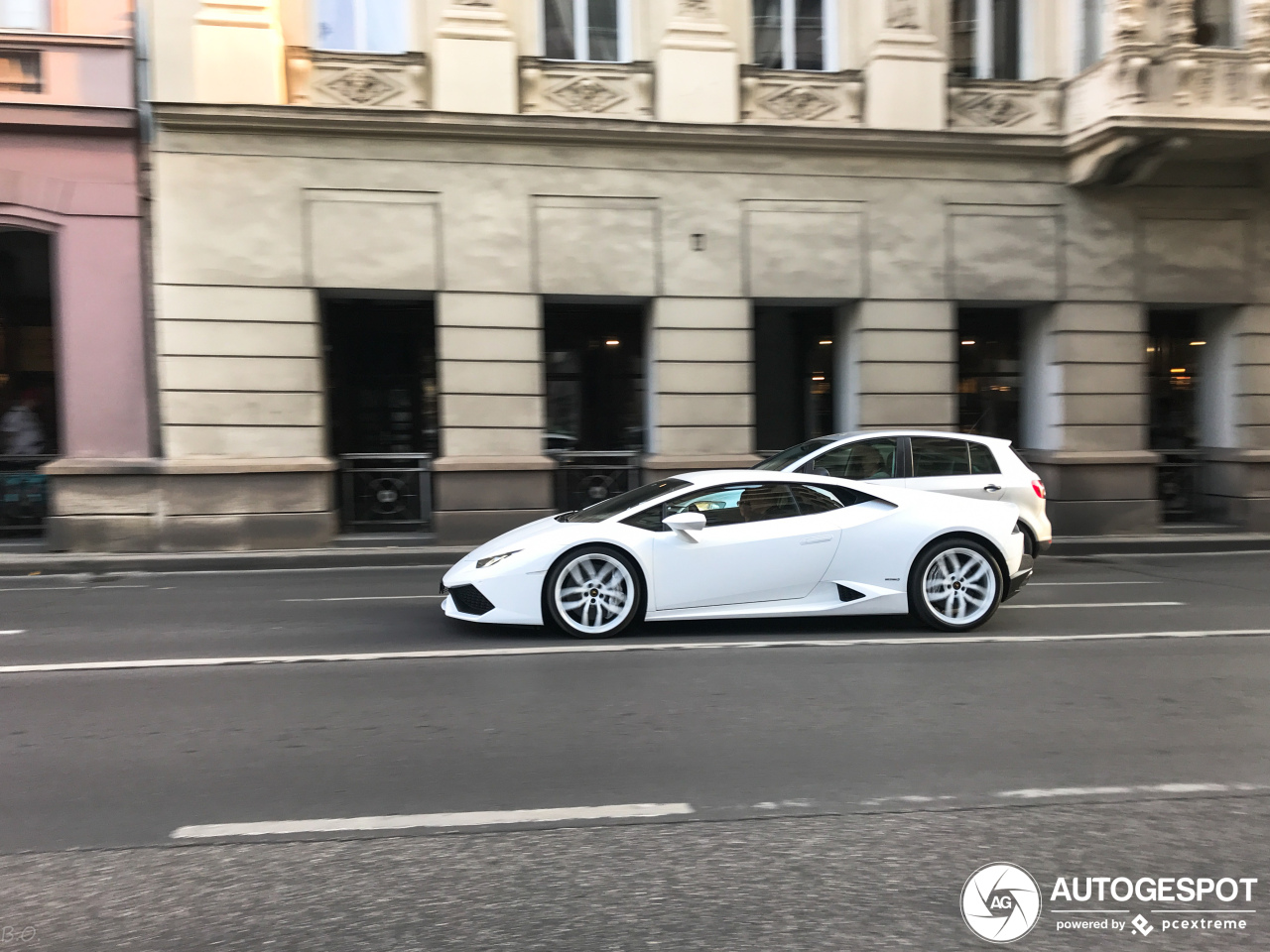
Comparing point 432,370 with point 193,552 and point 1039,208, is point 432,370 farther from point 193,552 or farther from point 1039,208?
point 1039,208

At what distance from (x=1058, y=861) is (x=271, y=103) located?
1328 cm

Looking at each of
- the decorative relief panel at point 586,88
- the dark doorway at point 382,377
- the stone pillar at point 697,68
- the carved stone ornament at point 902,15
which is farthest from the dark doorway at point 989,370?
the dark doorway at point 382,377

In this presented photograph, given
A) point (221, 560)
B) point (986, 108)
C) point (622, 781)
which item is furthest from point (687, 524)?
point (986, 108)

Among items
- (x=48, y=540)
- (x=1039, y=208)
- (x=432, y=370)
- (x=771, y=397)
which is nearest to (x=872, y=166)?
(x=1039, y=208)

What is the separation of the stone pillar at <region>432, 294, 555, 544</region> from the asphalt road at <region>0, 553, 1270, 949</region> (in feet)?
20.2

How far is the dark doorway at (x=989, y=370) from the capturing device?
16031 mm

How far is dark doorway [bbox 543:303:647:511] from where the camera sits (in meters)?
Result: 15.5

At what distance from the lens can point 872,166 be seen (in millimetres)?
14711

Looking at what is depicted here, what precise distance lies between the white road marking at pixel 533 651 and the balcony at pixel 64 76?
30.4ft

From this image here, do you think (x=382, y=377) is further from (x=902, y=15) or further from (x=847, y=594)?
(x=847, y=594)

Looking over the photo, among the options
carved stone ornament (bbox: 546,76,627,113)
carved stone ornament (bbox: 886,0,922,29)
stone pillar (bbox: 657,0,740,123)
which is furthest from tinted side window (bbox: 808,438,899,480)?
carved stone ornament (bbox: 886,0,922,29)

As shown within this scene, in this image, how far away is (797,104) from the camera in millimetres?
14531

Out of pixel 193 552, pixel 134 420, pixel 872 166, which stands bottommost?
pixel 193 552

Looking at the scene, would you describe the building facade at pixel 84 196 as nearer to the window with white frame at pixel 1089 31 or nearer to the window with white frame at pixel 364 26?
the window with white frame at pixel 364 26
